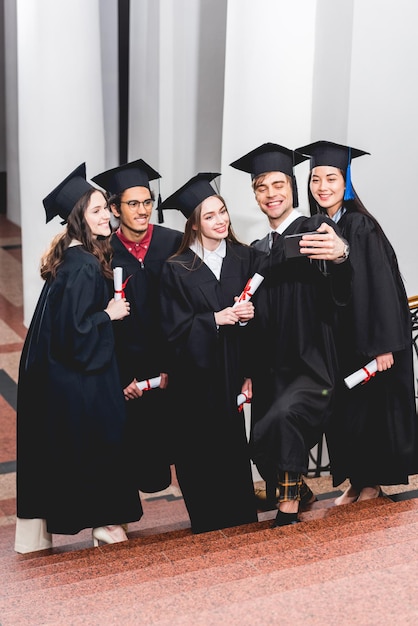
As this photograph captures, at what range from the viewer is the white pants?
538 cm

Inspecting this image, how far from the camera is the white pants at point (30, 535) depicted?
17.6 feet

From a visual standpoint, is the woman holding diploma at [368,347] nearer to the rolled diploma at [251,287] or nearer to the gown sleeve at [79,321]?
the rolled diploma at [251,287]

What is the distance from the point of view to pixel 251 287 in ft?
16.8

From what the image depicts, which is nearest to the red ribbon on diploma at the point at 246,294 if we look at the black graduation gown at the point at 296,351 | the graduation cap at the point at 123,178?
the black graduation gown at the point at 296,351

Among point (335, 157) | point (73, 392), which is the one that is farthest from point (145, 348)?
point (335, 157)

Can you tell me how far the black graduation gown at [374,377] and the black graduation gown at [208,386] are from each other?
0.56 metres

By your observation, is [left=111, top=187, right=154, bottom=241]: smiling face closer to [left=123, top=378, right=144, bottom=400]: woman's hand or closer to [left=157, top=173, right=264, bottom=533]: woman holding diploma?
[left=157, top=173, right=264, bottom=533]: woman holding diploma

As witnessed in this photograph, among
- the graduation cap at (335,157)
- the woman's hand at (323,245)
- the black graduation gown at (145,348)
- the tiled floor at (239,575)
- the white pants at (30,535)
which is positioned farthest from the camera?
the black graduation gown at (145,348)

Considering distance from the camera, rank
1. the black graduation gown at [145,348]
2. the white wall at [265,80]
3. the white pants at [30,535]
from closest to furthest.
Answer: the white pants at [30,535] < the black graduation gown at [145,348] < the white wall at [265,80]

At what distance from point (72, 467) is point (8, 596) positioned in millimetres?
1025

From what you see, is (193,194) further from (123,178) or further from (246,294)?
(246,294)

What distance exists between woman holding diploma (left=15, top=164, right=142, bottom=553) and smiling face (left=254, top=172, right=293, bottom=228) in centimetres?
86

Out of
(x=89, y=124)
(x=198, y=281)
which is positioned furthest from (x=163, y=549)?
(x=89, y=124)

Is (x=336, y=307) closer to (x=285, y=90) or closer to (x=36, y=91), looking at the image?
(x=285, y=90)
